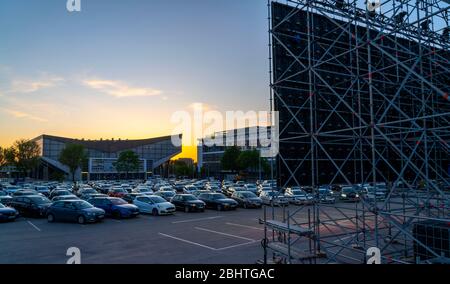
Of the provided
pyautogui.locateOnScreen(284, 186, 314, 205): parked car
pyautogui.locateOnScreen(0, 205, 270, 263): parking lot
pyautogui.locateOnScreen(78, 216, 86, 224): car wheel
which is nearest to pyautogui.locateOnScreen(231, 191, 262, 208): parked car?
pyautogui.locateOnScreen(284, 186, 314, 205): parked car

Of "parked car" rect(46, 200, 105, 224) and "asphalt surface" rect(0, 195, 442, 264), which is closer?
"asphalt surface" rect(0, 195, 442, 264)

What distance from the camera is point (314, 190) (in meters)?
10.4

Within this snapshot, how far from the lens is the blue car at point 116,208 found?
65.0 ft

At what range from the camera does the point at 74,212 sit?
18.0 m

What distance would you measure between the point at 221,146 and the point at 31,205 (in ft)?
264

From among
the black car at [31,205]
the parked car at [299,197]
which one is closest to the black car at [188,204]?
the parked car at [299,197]

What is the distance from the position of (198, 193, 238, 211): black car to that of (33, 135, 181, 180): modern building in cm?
6416

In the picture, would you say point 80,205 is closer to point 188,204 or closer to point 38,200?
point 38,200

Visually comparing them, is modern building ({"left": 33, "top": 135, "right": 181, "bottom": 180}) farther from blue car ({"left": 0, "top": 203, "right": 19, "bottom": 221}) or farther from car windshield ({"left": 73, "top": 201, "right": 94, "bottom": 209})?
car windshield ({"left": 73, "top": 201, "right": 94, "bottom": 209})

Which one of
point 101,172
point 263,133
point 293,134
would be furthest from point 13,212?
point 101,172

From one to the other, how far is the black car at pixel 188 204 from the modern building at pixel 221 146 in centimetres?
5184

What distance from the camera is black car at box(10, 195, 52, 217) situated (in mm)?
20359
